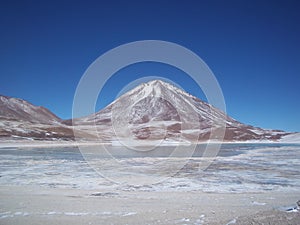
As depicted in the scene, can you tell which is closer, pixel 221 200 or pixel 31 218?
pixel 31 218

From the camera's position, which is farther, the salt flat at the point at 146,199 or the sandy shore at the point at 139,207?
the salt flat at the point at 146,199

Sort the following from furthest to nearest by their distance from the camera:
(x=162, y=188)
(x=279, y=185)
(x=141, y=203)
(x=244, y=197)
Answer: (x=279, y=185)
(x=162, y=188)
(x=244, y=197)
(x=141, y=203)

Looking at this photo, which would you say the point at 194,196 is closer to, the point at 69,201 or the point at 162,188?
the point at 162,188

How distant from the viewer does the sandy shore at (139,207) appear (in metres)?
8.21

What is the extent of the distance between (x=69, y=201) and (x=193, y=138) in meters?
112

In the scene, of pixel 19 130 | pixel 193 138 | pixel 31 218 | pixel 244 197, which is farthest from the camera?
pixel 193 138

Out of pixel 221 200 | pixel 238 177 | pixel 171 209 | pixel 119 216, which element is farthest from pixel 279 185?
pixel 119 216

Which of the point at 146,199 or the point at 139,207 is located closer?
the point at 139,207

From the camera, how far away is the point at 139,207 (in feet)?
31.6

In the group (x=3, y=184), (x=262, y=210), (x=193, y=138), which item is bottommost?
(x=262, y=210)

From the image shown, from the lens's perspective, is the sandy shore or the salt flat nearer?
the sandy shore

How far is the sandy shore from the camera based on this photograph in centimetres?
821

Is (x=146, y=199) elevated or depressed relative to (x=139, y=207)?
elevated

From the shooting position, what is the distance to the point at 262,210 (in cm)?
921
